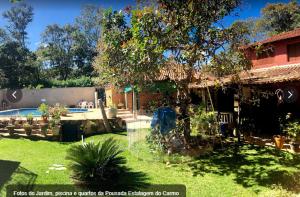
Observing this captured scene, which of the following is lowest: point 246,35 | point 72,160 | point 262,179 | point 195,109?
point 262,179

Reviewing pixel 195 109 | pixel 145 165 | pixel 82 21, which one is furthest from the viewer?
pixel 82 21

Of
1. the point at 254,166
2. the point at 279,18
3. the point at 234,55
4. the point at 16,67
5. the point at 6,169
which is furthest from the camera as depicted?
the point at 16,67

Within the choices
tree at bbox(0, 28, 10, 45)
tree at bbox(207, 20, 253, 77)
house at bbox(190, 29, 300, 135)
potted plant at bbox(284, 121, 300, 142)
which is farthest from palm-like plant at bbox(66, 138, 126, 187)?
tree at bbox(0, 28, 10, 45)

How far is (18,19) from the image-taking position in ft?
186

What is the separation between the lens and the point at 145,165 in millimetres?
12633

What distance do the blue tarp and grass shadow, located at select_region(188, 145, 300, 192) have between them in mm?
1959

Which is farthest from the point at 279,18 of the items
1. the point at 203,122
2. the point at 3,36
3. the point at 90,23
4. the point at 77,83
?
the point at 3,36

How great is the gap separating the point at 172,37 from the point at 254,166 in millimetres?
5964

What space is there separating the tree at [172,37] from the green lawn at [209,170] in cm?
387

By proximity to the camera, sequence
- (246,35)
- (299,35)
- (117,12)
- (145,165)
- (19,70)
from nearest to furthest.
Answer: (145,165), (246,35), (117,12), (299,35), (19,70)

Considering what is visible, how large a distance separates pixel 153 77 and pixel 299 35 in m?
10.3

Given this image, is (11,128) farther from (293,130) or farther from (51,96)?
(51,96)

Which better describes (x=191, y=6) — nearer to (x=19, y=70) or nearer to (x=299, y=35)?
(x=299, y=35)

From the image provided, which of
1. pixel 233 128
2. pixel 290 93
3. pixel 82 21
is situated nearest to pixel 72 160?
pixel 233 128
